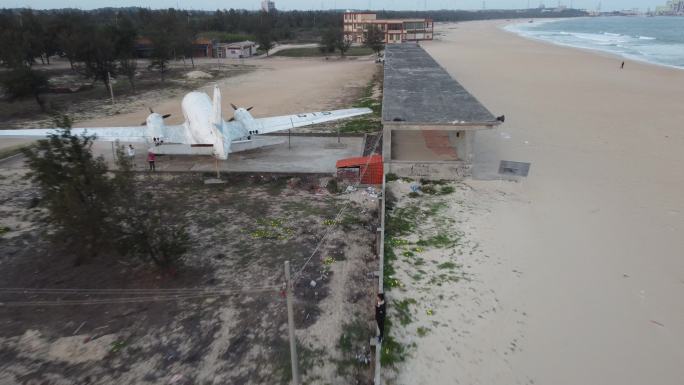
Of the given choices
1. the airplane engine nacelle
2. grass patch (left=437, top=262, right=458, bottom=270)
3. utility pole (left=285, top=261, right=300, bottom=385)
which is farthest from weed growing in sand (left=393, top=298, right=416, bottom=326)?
the airplane engine nacelle

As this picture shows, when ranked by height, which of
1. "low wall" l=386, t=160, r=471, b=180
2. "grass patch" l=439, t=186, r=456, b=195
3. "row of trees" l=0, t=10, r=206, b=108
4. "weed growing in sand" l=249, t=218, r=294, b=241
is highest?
"row of trees" l=0, t=10, r=206, b=108

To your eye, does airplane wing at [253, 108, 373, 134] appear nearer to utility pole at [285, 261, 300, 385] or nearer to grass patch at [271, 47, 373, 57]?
utility pole at [285, 261, 300, 385]

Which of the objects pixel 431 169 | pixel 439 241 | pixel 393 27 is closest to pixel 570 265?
pixel 439 241

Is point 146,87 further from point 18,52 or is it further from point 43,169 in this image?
point 43,169

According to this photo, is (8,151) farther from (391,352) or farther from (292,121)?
(391,352)

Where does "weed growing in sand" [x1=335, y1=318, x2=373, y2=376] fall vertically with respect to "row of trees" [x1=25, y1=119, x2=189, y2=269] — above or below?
below

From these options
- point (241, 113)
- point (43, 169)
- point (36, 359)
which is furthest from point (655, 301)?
point (241, 113)
